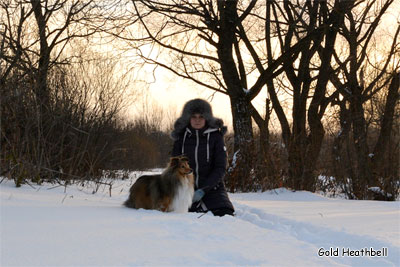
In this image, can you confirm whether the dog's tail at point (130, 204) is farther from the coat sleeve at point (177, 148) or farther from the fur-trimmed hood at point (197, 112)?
the fur-trimmed hood at point (197, 112)

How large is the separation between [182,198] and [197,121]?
43.7 inches

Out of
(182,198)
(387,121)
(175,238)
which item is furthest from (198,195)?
(387,121)

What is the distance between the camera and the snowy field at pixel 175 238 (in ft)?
8.81

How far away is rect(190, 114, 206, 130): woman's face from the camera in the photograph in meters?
5.45

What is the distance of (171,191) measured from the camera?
4.98m

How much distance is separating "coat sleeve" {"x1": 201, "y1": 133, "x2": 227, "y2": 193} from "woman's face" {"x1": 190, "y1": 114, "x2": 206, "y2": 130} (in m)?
0.27

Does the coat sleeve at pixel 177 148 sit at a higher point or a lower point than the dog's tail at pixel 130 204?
higher

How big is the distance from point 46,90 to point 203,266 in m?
6.50

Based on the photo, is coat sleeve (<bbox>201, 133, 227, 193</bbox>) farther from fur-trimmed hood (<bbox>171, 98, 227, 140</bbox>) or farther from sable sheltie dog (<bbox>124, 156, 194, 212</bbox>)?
sable sheltie dog (<bbox>124, 156, 194, 212</bbox>)

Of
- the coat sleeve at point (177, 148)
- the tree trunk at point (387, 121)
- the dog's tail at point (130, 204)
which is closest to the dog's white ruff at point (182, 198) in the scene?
the dog's tail at point (130, 204)

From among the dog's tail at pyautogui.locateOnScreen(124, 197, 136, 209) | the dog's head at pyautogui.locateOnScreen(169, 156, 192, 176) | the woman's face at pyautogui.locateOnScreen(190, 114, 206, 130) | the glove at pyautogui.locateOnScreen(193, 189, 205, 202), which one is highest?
the woman's face at pyautogui.locateOnScreen(190, 114, 206, 130)

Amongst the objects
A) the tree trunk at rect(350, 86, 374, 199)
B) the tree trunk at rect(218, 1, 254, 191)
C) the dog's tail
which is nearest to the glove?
the dog's tail

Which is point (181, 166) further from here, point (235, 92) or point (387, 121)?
point (387, 121)

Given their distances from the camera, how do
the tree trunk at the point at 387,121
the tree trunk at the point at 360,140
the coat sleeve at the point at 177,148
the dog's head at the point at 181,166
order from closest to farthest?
the dog's head at the point at 181,166 → the coat sleeve at the point at 177,148 → the tree trunk at the point at 360,140 → the tree trunk at the point at 387,121
